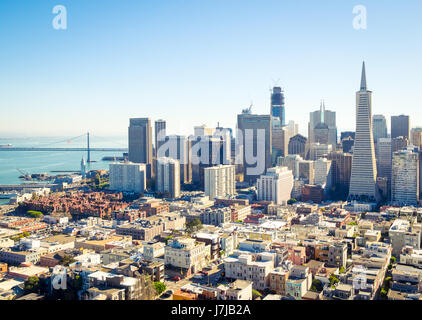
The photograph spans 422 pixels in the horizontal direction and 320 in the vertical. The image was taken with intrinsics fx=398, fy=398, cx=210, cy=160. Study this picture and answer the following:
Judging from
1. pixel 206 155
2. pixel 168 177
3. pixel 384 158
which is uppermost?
pixel 206 155

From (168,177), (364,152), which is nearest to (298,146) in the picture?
(364,152)

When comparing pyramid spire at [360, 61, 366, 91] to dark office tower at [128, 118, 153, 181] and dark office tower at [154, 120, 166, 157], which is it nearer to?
dark office tower at [154, 120, 166, 157]

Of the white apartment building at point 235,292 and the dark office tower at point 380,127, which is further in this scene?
the dark office tower at point 380,127

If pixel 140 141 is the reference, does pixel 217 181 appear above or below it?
below

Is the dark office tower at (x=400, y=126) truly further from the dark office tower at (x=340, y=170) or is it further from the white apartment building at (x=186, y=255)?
the white apartment building at (x=186, y=255)

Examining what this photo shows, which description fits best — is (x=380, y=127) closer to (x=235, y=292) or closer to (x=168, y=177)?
(x=168, y=177)

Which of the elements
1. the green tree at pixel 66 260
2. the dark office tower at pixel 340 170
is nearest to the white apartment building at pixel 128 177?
the dark office tower at pixel 340 170

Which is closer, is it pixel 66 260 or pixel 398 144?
pixel 66 260
